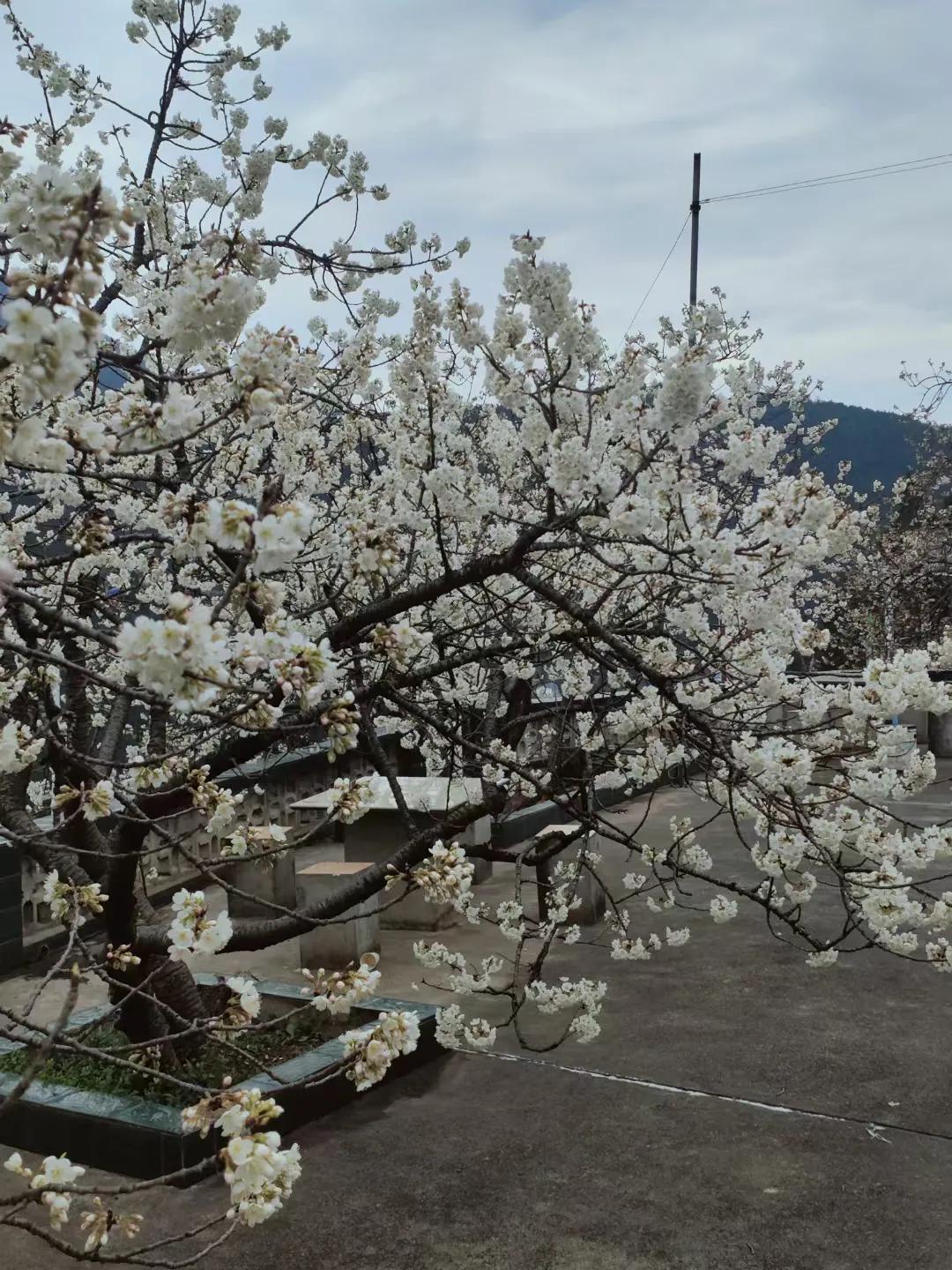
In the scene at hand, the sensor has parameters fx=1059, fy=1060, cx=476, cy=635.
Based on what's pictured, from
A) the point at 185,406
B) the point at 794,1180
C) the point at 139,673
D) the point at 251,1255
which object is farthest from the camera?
the point at 794,1180

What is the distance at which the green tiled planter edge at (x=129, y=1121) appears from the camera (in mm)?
4395

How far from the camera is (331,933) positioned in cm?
722

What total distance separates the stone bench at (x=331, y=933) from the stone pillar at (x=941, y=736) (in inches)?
501

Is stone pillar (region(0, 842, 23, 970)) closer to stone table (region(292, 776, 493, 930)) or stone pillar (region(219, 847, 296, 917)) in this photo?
stone pillar (region(219, 847, 296, 917))

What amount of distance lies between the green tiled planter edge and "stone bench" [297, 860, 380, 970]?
1.85 meters

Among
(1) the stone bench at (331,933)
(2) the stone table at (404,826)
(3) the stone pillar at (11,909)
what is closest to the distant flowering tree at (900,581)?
(2) the stone table at (404,826)

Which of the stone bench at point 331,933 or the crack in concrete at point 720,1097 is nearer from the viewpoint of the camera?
the crack in concrete at point 720,1097

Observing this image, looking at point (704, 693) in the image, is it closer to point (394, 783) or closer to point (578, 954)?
point (394, 783)

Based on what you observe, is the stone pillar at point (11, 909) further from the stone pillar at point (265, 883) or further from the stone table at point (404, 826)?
the stone table at point (404, 826)

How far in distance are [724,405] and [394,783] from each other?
457cm

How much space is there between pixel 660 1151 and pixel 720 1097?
0.68m

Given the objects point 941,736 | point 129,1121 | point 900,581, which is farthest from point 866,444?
point 129,1121

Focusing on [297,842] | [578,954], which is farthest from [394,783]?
[578,954]

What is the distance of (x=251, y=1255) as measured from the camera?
393 centimetres
